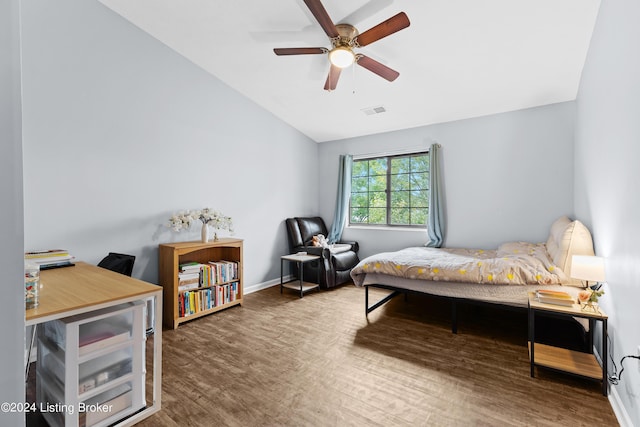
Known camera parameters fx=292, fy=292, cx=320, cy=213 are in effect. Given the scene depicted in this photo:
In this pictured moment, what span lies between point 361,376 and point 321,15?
8.32 ft

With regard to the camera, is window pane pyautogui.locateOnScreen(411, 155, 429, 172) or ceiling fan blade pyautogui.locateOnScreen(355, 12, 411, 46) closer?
ceiling fan blade pyautogui.locateOnScreen(355, 12, 411, 46)

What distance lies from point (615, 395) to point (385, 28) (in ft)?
9.05

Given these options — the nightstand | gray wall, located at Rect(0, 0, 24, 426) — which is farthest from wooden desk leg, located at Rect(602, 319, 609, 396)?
gray wall, located at Rect(0, 0, 24, 426)

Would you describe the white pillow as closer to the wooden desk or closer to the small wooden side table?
the small wooden side table

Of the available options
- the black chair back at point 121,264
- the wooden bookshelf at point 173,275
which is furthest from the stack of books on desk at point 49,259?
the wooden bookshelf at point 173,275

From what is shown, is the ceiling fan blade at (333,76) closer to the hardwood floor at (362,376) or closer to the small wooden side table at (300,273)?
the small wooden side table at (300,273)

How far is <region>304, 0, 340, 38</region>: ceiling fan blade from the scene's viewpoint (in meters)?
1.91

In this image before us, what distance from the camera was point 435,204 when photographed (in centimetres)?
425

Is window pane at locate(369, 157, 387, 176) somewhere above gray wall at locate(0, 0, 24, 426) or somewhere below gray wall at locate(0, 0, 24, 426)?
above

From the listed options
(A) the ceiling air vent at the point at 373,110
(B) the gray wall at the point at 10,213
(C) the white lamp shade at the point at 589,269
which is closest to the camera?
(B) the gray wall at the point at 10,213

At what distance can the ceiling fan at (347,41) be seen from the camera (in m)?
2.09

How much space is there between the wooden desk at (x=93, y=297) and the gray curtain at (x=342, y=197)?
3.56 meters

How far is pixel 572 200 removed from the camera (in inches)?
136

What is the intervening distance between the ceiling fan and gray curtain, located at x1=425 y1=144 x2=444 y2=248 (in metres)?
1.88
